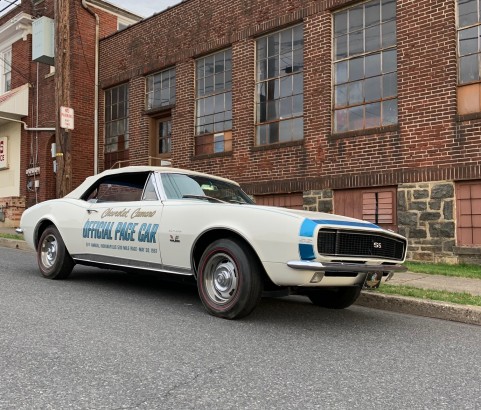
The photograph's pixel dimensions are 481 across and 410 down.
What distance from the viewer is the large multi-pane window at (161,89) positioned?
14.4 meters

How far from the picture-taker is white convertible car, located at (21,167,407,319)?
14.6 feet

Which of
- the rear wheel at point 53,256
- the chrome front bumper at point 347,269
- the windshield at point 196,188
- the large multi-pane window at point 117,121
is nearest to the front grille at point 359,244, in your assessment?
the chrome front bumper at point 347,269

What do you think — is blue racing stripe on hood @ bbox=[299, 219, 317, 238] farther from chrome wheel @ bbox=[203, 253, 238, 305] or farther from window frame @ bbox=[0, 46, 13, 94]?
window frame @ bbox=[0, 46, 13, 94]

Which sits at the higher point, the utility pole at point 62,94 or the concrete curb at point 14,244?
the utility pole at point 62,94

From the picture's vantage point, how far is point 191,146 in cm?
1362

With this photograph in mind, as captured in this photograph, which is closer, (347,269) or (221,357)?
(221,357)

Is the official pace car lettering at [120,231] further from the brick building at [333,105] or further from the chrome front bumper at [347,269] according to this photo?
the brick building at [333,105]

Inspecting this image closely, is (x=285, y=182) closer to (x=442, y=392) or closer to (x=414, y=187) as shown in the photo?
(x=414, y=187)

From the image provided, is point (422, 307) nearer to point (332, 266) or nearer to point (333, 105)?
point (332, 266)

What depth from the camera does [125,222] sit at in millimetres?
5871

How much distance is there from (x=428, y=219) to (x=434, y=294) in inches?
135

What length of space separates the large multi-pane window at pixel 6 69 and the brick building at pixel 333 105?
8473mm

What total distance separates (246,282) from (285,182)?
22.3 ft

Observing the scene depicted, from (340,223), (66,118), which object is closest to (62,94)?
(66,118)
